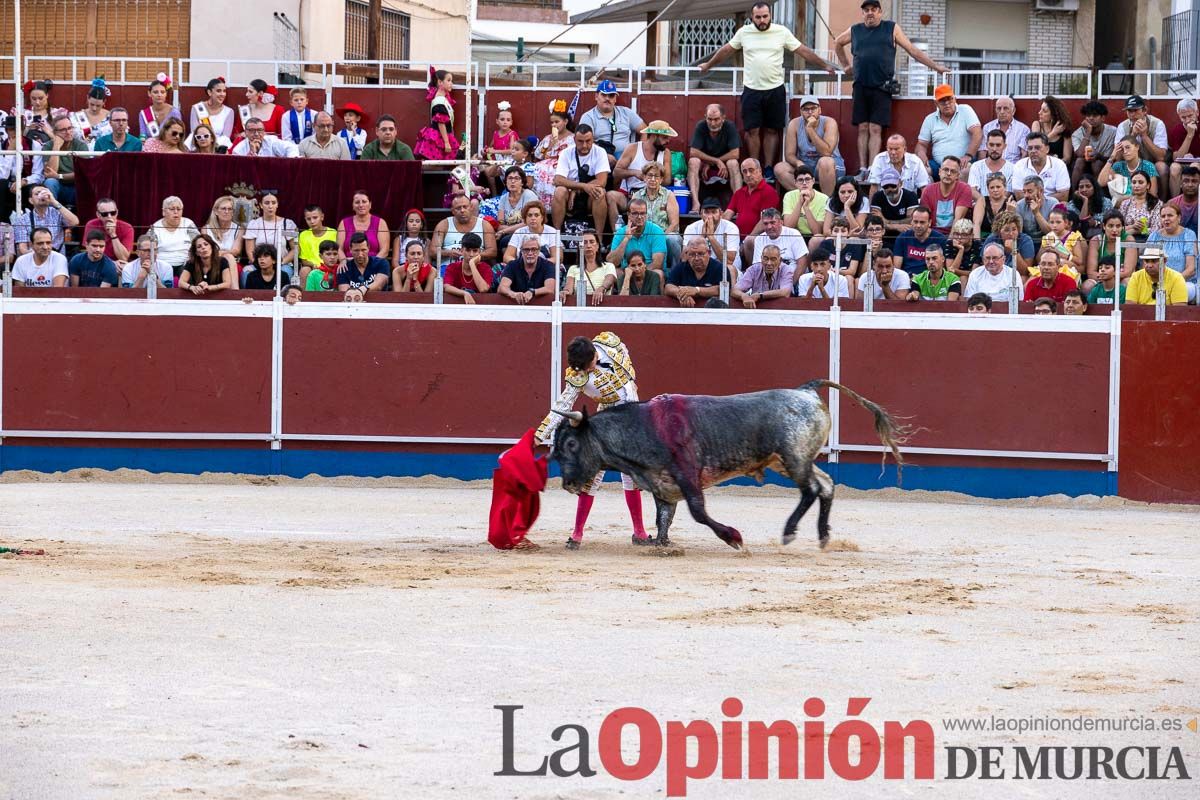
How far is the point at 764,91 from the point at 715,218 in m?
2.41

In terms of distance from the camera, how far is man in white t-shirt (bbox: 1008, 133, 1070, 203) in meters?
14.7

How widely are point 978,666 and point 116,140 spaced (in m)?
11.7

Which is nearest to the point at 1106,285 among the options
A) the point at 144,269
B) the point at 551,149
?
the point at 551,149

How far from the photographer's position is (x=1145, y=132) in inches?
594

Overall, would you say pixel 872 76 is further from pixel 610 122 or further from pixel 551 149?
pixel 551 149

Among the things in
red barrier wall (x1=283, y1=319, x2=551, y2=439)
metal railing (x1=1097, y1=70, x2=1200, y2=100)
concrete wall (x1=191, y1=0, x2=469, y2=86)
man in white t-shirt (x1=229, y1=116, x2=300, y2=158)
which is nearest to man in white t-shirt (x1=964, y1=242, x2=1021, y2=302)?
red barrier wall (x1=283, y1=319, x2=551, y2=439)

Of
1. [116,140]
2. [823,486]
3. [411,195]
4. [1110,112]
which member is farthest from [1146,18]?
[823,486]

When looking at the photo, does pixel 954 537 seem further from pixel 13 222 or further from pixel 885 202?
pixel 13 222

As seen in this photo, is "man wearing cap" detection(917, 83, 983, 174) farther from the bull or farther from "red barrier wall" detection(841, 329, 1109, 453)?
the bull

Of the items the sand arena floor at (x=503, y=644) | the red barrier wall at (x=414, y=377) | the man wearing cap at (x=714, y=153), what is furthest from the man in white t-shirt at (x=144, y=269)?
the man wearing cap at (x=714, y=153)

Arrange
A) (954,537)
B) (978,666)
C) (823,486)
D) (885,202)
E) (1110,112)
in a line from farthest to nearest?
(1110,112)
(885,202)
(954,537)
(823,486)
(978,666)

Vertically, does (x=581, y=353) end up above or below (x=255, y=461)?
above

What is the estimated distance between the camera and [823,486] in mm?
9820

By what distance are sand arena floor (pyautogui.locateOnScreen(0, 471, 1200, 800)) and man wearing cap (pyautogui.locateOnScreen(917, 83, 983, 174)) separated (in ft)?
16.6
